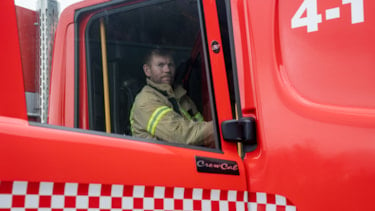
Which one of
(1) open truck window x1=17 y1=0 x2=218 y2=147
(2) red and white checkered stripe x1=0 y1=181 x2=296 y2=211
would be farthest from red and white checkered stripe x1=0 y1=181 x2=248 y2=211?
(1) open truck window x1=17 y1=0 x2=218 y2=147

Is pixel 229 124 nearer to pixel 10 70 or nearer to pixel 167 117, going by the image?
pixel 167 117

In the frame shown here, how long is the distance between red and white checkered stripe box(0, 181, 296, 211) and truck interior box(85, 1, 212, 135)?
415mm

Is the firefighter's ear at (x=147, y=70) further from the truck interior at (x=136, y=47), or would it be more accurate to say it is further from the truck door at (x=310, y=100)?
the truck door at (x=310, y=100)

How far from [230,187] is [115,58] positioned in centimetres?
85

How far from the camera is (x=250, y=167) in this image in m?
1.54

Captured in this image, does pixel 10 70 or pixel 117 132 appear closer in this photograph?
pixel 10 70

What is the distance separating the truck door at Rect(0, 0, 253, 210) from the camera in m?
1.21

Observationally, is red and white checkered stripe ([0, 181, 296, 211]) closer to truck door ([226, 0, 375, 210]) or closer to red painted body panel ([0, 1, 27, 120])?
truck door ([226, 0, 375, 210])

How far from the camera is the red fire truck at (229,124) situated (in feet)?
4.04

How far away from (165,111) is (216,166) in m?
0.40

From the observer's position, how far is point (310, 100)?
146 centimetres

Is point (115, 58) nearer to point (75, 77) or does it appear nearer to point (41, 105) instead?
point (75, 77)

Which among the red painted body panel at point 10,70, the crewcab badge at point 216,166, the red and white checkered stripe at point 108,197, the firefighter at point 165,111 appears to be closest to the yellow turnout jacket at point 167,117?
the firefighter at point 165,111

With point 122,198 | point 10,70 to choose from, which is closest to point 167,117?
point 122,198
